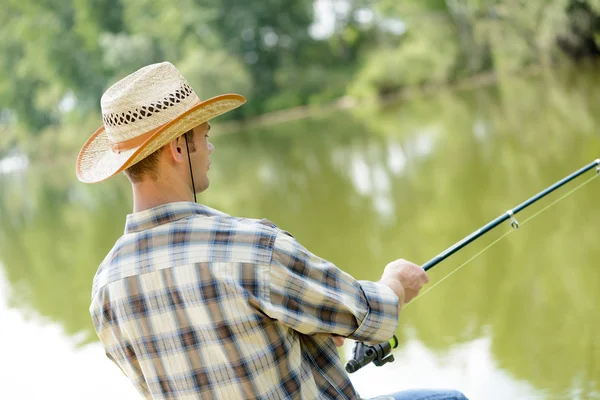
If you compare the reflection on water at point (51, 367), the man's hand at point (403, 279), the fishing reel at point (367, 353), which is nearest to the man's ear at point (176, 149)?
the man's hand at point (403, 279)

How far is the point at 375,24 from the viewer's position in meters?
31.6

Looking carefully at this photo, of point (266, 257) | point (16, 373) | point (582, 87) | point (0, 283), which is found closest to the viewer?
point (266, 257)

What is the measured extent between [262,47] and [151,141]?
1234 inches

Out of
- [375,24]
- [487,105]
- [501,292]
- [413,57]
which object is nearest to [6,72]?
[375,24]

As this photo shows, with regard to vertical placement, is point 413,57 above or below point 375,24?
below

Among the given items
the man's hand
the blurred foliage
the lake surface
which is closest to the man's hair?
the man's hand

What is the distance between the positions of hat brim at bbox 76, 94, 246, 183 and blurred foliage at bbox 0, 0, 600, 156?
1656cm

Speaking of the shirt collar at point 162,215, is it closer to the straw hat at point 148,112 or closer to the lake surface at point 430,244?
the straw hat at point 148,112

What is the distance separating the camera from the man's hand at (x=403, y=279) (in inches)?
54.6

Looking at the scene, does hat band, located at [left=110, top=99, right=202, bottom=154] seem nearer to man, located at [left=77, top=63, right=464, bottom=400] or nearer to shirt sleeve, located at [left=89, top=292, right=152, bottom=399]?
man, located at [left=77, top=63, right=464, bottom=400]

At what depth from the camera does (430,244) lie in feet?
16.4

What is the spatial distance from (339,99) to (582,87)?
48.8 ft

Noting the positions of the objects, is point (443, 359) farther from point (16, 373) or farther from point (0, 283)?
point (0, 283)

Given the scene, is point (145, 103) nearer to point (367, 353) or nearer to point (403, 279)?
point (403, 279)
